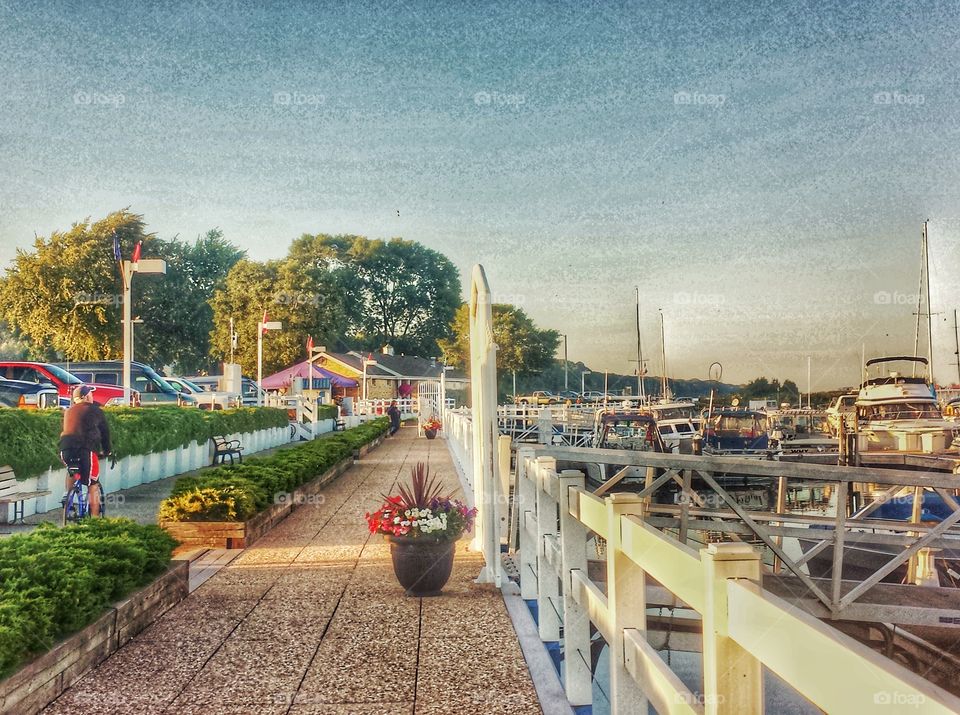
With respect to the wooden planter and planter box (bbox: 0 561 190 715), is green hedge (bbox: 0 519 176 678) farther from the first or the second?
the wooden planter

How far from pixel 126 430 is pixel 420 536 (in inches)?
374

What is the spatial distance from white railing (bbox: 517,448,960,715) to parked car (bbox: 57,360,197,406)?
75.6 ft

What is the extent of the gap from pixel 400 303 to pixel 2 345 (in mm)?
37571

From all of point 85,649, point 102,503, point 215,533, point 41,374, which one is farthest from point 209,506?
point 41,374

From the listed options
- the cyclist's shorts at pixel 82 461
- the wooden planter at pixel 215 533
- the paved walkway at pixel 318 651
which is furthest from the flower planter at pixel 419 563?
the cyclist's shorts at pixel 82 461

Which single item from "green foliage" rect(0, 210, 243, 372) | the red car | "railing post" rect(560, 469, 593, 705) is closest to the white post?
"railing post" rect(560, 469, 593, 705)

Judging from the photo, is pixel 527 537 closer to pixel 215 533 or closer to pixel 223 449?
pixel 215 533

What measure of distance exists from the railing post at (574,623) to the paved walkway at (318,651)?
0.81ft

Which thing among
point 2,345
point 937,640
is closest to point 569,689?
→ point 937,640

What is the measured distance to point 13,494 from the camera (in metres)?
10.5

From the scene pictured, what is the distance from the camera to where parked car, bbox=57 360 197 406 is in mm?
26328

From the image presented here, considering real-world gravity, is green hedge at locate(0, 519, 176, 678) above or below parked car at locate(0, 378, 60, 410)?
below

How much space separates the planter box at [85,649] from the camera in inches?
157

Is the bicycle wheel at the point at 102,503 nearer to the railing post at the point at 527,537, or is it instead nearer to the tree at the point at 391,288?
the railing post at the point at 527,537
